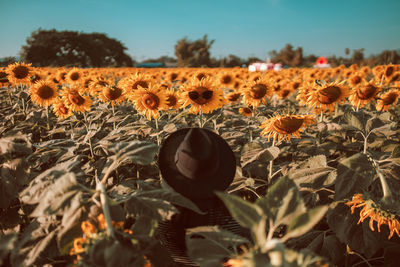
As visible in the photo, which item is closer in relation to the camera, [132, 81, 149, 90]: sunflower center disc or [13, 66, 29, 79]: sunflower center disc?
[132, 81, 149, 90]: sunflower center disc

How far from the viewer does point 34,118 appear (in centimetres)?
405

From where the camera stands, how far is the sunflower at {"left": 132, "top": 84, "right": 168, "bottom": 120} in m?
2.75

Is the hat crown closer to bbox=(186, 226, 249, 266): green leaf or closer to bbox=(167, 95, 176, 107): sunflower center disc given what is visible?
bbox=(186, 226, 249, 266): green leaf

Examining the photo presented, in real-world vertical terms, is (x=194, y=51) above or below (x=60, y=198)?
above

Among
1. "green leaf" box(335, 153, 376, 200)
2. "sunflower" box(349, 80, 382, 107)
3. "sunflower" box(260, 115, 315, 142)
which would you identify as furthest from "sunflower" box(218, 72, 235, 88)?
"green leaf" box(335, 153, 376, 200)

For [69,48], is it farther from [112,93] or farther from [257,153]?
[257,153]

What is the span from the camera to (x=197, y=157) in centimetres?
117

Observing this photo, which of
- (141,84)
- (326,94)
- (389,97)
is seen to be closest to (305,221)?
(326,94)

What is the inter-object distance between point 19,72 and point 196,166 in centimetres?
448

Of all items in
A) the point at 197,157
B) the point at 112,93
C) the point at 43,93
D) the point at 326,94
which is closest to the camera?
the point at 197,157

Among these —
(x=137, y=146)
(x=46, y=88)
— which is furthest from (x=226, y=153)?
(x=46, y=88)

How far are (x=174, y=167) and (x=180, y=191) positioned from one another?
4.7 inches

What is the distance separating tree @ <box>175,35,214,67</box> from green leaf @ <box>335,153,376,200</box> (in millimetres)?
31628

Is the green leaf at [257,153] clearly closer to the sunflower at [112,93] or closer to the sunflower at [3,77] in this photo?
the sunflower at [112,93]
